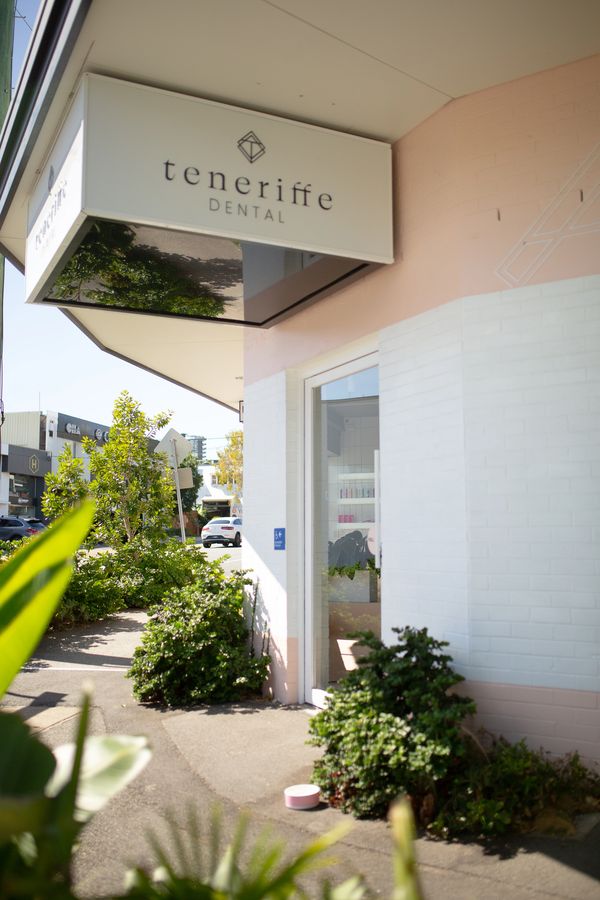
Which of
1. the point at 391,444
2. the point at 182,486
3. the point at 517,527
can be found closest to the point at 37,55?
the point at 391,444

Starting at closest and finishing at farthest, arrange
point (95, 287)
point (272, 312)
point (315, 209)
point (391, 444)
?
point (315, 209), point (391, 444), point (95, 287), point (272, 312)

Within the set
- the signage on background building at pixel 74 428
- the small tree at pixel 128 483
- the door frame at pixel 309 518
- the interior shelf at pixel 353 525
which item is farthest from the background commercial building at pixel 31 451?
the interior shelf at pixel 353 525

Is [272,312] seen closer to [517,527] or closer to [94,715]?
[517,527]

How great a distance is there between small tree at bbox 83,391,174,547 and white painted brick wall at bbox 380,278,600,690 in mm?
9347

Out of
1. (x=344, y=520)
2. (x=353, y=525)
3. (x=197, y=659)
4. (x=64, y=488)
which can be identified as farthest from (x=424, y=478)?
(x=64, y=488)

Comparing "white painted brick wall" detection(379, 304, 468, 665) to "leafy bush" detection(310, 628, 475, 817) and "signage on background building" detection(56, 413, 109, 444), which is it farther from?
"signage on background building" detection(56, 413, 109, 444)

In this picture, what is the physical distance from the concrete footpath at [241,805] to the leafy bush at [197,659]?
19 centimetres

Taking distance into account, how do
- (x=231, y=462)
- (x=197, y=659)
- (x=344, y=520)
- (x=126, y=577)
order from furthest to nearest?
(x=231, y=462), (x=126, y=577), (x=197, y=659), (x=344, y=520)

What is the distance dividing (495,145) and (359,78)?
966 mm

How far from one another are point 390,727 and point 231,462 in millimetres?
29505

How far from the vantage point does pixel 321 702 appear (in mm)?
6641

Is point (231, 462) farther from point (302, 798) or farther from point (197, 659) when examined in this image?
point (302, 798)

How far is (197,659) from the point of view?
6.93m

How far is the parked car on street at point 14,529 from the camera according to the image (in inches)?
1256
